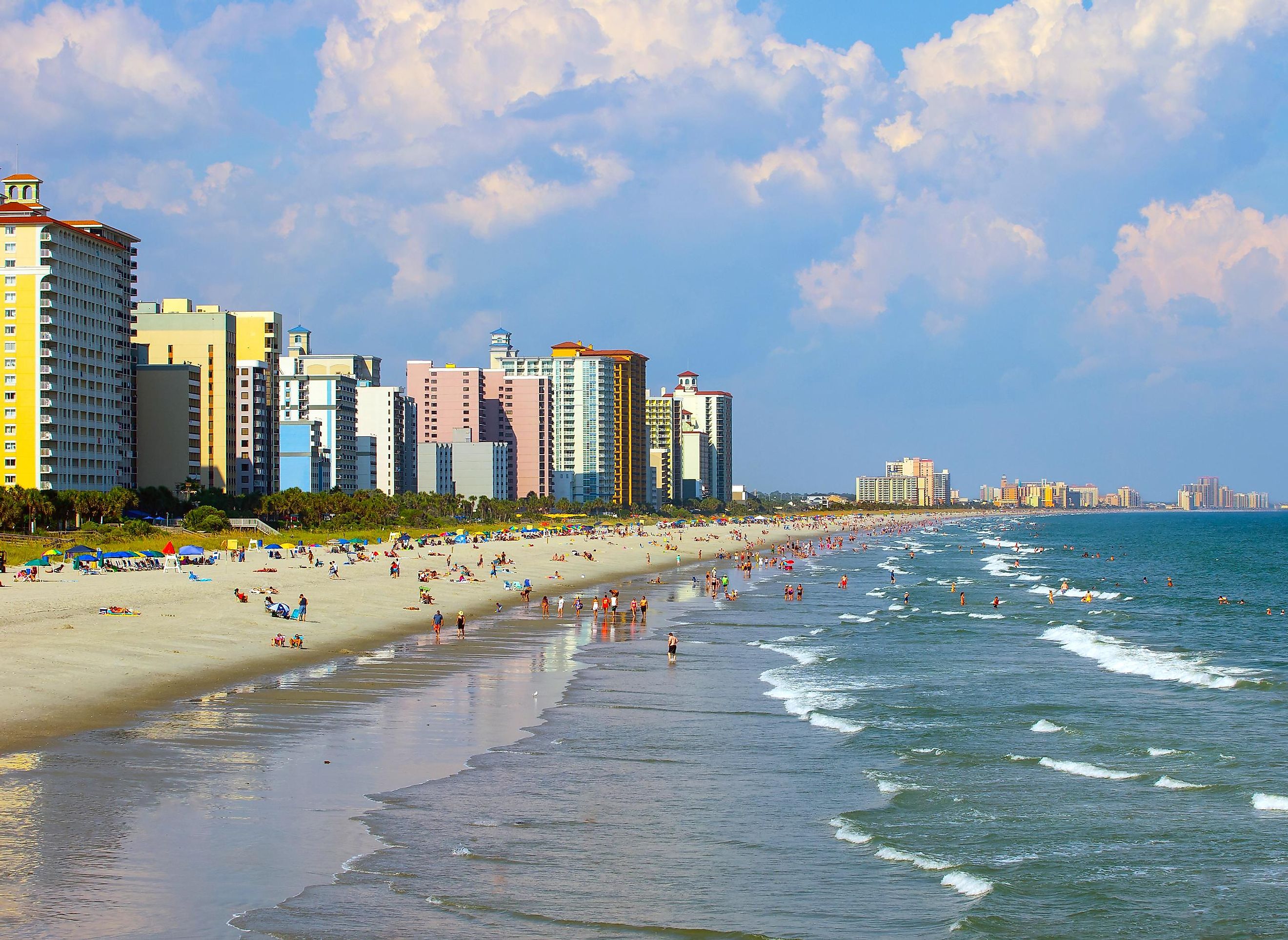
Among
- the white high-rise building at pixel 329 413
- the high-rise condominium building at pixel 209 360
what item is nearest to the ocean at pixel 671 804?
the high-rise condominium building at pixel 209 360

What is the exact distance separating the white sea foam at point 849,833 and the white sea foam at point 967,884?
1.87m

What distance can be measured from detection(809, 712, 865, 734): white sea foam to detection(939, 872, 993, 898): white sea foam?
34.2 ft

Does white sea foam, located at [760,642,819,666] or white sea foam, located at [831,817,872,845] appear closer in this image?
white sea foam, located at [831,817,872,845]

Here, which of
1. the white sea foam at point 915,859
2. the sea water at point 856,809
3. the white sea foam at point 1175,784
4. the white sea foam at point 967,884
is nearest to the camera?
the sea water at point 856,809

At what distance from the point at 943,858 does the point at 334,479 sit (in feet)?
593

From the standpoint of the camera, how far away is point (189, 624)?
42438 millimetres

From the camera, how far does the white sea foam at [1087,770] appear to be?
77.7 feet

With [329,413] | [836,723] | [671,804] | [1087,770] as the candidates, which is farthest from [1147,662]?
[329,413]

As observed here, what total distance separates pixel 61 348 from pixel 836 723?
112 metres

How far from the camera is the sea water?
15.6 meters

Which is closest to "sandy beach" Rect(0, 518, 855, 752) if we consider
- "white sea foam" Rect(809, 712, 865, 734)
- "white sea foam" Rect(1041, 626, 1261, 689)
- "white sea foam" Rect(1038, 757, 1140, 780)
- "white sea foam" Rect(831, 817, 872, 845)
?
A: "white sea foam" Rect(831, 817, 872, 845)

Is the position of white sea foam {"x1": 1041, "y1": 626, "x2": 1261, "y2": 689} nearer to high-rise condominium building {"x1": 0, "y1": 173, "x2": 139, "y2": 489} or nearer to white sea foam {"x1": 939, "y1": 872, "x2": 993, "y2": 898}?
white sea foam {"x1": 939, "y1": 872, "x2": 993, "y2": 898}

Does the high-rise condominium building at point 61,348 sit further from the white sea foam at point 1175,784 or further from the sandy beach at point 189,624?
the white sea foam at point 1175,784

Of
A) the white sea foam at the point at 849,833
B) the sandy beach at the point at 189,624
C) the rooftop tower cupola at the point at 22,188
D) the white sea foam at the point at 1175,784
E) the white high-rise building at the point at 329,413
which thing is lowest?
the white sea foam at the point at 1175,784
